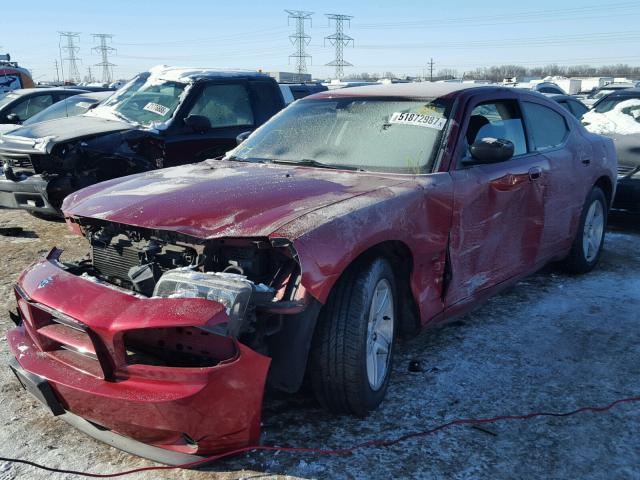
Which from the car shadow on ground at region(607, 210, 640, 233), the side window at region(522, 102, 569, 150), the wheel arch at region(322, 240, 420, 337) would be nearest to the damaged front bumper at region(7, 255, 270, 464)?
the wheel arch at region(322, 240, 420, 337)

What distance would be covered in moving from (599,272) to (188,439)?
452 centimetres

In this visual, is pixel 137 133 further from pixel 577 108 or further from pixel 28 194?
pixel 577 108

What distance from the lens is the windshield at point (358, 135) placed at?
3.86m

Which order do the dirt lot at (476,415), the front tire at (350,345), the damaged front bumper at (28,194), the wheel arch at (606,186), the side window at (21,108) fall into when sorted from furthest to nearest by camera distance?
the side window at (21,108)
the damaged front bumper at (28,194)
the wheel arch at (606,186)
the front tire at (350,345)
the dirt lot at (476,415)

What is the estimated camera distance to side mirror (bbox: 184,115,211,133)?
271 inches

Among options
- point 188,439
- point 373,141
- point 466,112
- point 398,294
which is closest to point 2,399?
point 188,439

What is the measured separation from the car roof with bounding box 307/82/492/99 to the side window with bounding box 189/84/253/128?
3020mm

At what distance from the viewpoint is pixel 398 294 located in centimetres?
355

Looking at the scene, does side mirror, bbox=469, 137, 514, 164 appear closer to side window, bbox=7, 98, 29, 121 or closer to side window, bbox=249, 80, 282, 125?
side window, bbox=249, 80, 282, 125

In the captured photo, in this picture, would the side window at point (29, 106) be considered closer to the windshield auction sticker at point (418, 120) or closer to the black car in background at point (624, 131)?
the black car in background at point (624, 131)

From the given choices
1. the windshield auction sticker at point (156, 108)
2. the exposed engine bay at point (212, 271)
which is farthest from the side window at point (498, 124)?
the windshield auction sticker at point (156, 108)

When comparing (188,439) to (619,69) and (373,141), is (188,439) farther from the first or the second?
(619,69)

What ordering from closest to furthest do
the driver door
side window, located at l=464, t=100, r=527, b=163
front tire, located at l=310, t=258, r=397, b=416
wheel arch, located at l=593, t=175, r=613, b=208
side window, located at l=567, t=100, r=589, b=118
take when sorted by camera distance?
front tire, located at l=310, t=258, r=397, b=416
the driver door
side window, located at l=464, t=100, r=527, b=163
wheel arch, located at l=593, t=175, r=613, b=208
side window, located at l=567, t=100, r=589, b=118

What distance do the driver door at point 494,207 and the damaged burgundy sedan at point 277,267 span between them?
0.05 feet
